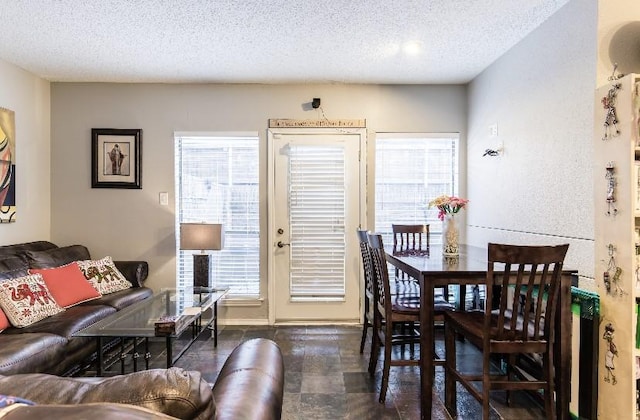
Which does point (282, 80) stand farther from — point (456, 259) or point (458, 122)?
point (456, 259)

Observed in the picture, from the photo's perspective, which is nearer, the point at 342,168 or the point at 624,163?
the point at 624,163

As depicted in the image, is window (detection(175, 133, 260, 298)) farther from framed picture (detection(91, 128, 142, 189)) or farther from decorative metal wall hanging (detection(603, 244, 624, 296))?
decorative metal wall hanging (detection(603, 244, 624, 296))

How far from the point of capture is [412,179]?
4.26m

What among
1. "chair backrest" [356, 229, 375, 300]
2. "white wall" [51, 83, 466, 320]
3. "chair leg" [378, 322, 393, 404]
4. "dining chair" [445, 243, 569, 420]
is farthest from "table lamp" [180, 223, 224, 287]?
"dining chair" [445, 243, 569, 420]

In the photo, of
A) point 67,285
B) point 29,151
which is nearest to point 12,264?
point 67,285

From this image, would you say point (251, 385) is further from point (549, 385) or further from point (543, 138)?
point (543, 138)

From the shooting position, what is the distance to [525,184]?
3.04 m

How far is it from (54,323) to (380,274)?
2241mm

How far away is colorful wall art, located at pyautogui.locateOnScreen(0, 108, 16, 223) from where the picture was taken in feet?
11.2

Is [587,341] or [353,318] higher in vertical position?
[587,341]

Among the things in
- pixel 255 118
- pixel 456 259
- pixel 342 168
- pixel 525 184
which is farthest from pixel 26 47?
pixel 525 184

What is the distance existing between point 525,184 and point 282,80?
248 centimetres

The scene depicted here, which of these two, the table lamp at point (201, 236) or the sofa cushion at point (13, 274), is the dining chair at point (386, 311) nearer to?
the table lamp at point (201, 236)

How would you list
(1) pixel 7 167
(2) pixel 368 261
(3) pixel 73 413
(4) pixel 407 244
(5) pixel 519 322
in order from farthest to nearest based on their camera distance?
(4) pixel 407 244
(1) pixel 7 167
(2) pixel 368 261
(5) pixel 519 322
(3) pixel 73 413
